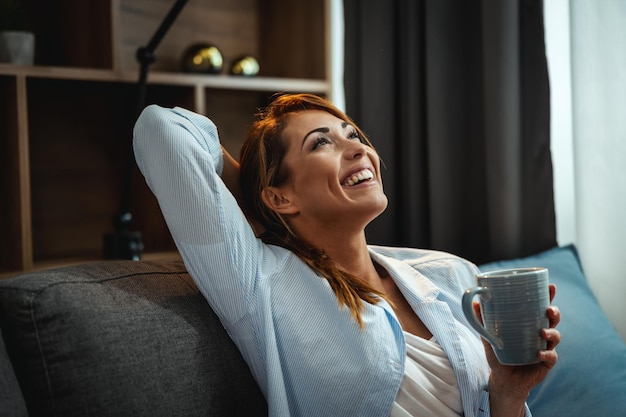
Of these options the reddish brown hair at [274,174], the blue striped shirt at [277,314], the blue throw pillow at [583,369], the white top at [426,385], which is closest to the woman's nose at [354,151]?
the reddish brown hair at [274,174]

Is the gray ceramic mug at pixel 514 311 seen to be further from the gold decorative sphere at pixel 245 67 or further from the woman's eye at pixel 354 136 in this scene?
the gold decorative sphere at pixel 245 67

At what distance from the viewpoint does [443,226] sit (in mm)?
2164

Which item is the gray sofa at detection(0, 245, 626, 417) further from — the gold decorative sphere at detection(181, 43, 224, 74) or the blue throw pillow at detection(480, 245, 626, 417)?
the gold decorative sphere at detection(181, 43, 224, 74)

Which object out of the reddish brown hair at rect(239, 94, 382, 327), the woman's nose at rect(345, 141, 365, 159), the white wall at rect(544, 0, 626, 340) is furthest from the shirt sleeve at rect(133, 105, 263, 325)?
the white wall at rect(544, 0, 626, 340)

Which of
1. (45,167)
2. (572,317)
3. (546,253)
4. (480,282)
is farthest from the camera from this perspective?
(45,167)

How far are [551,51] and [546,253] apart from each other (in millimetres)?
506

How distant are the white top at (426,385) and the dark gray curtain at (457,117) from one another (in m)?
0.79

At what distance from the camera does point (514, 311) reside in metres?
1.03

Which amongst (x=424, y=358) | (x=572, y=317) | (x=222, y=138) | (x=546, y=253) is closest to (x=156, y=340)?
(x=424, y=358)

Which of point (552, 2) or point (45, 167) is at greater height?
point (552, 2)

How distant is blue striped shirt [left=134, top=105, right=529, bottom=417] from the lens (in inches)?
47.0

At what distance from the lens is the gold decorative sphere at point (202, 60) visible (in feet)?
8.23

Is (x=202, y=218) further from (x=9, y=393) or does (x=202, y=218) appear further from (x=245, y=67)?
(x=245, y=67)

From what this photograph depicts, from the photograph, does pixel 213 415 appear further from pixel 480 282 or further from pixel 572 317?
pixel 572 317
